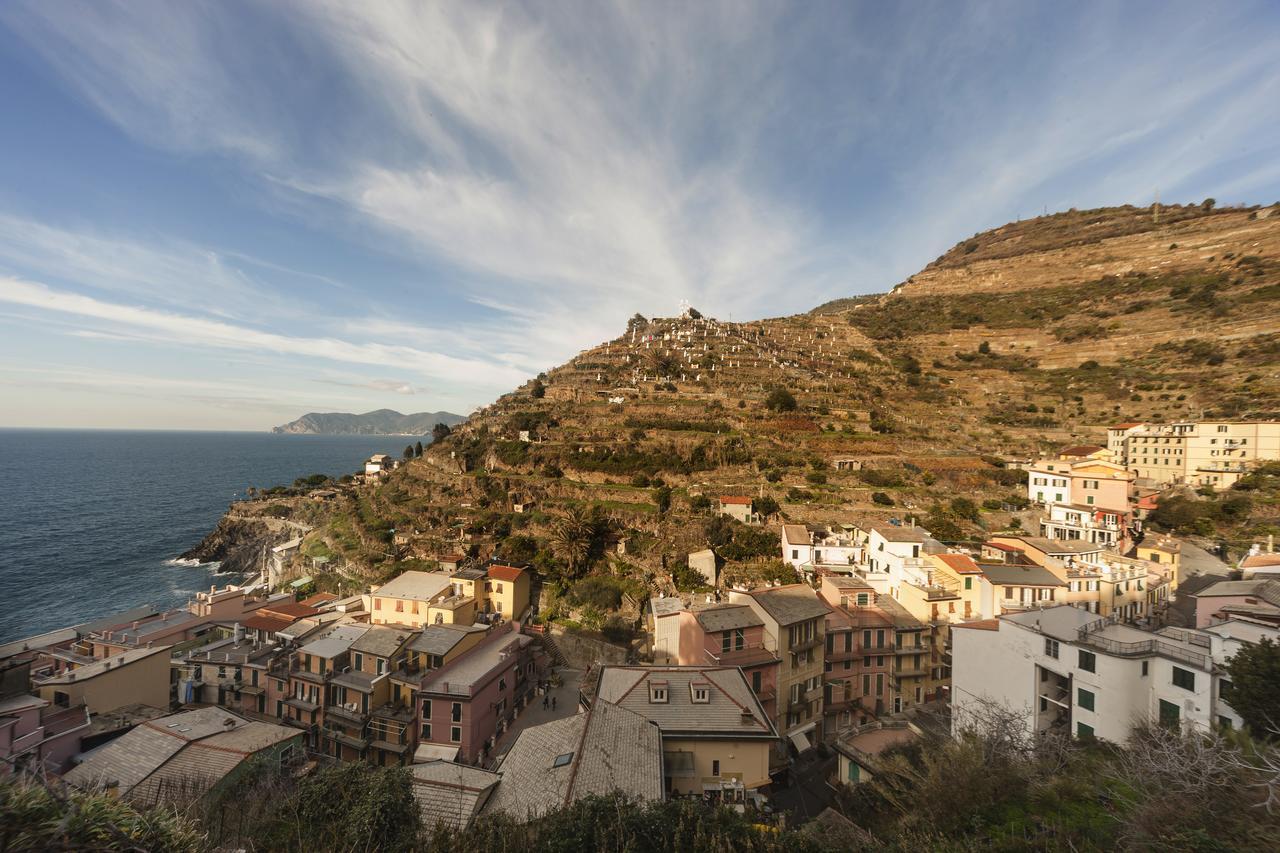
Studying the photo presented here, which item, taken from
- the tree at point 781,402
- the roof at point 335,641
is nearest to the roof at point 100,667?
the roof at point 335,641

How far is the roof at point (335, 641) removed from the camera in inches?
816

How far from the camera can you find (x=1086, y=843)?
732 cm

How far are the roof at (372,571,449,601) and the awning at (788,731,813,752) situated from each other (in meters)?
19.6

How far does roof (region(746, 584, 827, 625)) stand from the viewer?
62.8ft

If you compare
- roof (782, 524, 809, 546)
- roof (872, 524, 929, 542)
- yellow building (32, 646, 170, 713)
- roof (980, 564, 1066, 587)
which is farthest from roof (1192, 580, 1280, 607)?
yellow building (32, 646, 170, 713)

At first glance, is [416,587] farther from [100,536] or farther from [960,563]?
[100,536]

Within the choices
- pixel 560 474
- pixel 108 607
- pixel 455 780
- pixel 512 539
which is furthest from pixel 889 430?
pixel 108 607

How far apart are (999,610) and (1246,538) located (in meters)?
19.1

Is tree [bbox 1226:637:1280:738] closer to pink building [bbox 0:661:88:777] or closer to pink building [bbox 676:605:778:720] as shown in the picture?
pink building [bbox 676:605:778:720]

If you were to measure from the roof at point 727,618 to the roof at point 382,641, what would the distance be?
536 inches

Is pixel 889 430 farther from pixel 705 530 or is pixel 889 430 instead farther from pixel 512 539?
pixel 512 539

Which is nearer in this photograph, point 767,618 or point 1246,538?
point 767,618

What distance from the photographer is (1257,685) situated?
10.8 meters

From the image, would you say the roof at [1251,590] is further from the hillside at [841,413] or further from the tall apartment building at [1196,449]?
the tall apartment building at [1196,449]
